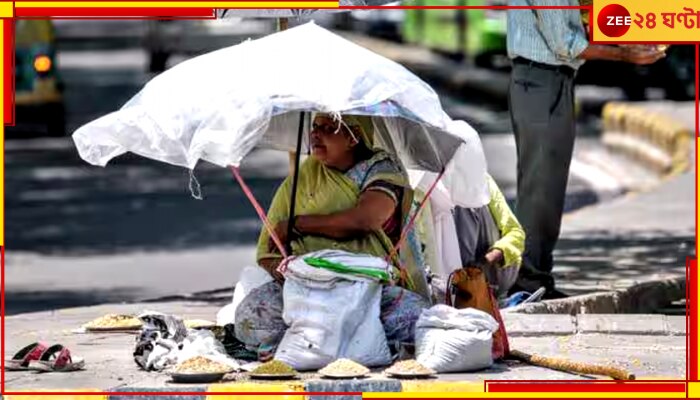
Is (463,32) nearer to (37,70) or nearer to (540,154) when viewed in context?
(37,70)

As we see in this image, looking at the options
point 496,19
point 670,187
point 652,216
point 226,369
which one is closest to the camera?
point 226,369

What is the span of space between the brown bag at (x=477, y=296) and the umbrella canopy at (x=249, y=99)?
550mm

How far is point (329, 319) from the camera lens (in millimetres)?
8430

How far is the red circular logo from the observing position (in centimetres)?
1020

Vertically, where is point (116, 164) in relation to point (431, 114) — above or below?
below

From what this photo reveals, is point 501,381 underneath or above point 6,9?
underneath

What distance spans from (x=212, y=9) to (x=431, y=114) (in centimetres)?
172

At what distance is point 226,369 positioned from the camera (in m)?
8.27

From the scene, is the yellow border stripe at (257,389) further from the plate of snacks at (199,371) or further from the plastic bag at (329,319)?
the plastic bag at (329,319)

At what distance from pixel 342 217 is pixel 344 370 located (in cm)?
85

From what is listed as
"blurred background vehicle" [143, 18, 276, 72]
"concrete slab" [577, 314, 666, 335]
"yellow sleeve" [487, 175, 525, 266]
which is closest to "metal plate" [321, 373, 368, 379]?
"concrete slab" [577, 314, 666, 335]

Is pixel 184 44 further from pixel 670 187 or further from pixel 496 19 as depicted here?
pixel 670 187

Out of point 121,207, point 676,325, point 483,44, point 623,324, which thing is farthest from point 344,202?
point 483,44

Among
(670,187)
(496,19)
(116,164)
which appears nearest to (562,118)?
(670,187)
